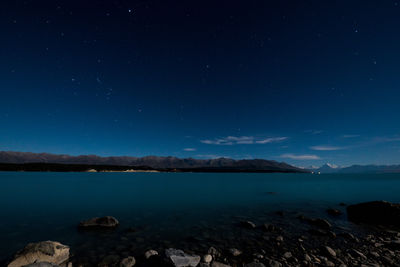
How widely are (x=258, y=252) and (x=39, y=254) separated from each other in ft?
34.4

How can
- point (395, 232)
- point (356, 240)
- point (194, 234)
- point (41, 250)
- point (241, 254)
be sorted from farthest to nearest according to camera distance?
point (395, 232) < point (194, 234) < point (356, 240) < point (241, 254) < point (41, 250)

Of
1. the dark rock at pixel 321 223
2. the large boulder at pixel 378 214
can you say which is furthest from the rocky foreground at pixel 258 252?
the large boulder at pixel 378 214

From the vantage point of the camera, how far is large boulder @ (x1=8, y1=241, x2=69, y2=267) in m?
7.12

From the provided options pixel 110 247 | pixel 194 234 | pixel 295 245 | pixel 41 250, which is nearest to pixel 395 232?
pixel 295 245

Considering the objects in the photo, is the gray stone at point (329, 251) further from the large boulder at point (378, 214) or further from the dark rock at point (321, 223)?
the large boulder at point (378, 214)

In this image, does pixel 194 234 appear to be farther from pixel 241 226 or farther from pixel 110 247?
pixel 110 247

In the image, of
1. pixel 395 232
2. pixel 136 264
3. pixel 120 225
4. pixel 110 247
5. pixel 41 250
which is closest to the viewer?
pixel 41 250

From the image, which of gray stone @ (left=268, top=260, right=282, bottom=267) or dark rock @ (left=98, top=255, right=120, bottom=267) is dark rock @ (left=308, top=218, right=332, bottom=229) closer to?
gray stone @ (left=268, top=260, right=282, bottom=267)

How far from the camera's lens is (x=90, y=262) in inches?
325

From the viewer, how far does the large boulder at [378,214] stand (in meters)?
15.9

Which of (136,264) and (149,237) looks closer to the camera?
(136,264)

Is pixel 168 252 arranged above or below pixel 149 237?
above

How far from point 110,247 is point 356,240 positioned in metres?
15.7

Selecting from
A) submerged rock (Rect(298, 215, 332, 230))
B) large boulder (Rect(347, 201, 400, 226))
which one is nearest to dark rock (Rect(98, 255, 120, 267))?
submerged rock (Rect(298, 215, 332, 230))
